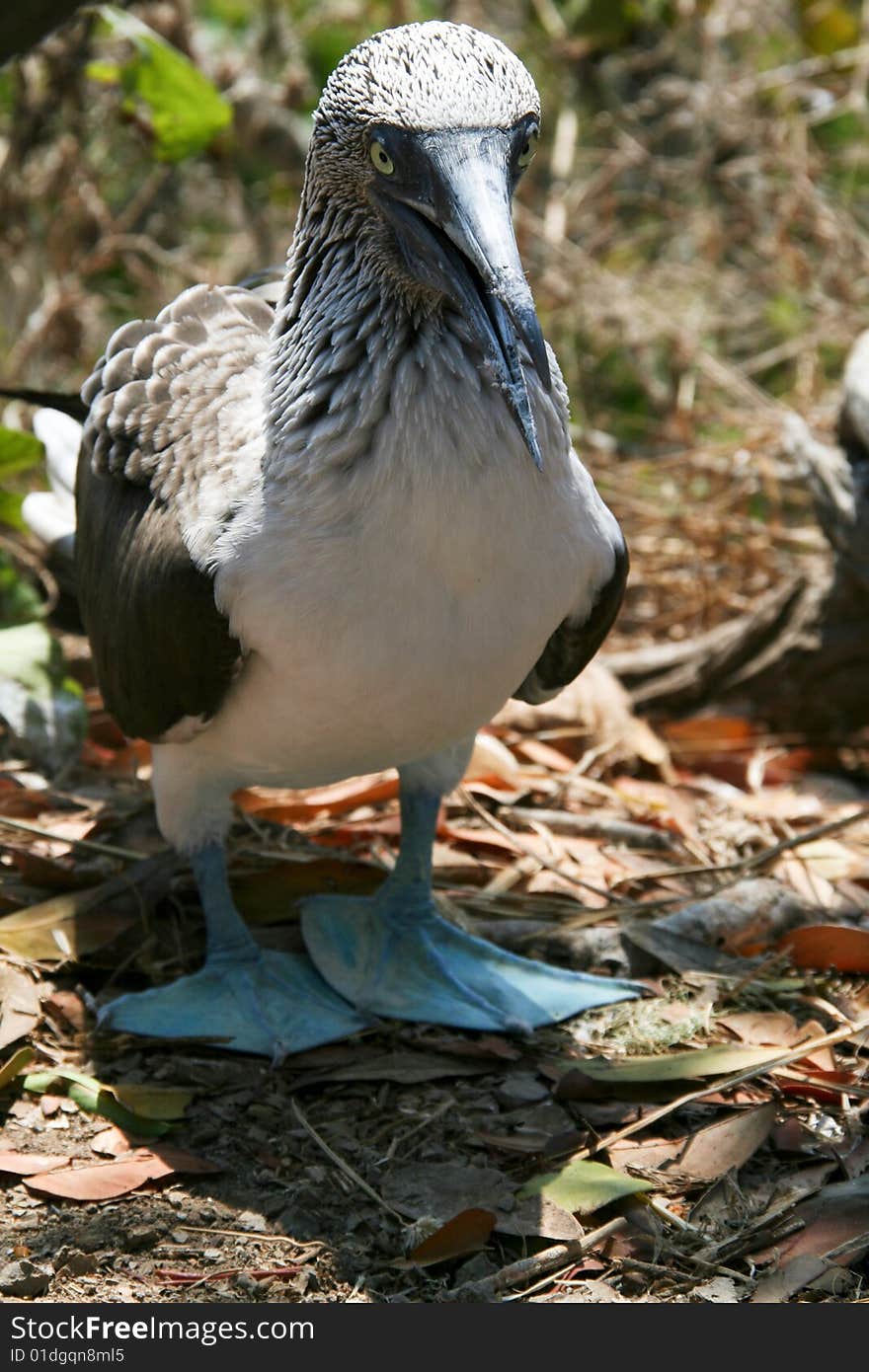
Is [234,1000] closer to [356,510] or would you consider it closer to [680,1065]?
[680,1065]

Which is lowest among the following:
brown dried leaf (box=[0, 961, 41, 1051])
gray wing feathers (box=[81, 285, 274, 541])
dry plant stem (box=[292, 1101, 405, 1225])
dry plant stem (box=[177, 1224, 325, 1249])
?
dry plant stem (box=[292, 1101, 405, 1225])

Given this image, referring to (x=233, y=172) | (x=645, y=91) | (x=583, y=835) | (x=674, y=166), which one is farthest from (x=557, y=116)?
(x=583, y=835)

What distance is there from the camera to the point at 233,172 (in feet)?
24.5

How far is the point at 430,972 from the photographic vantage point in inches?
147

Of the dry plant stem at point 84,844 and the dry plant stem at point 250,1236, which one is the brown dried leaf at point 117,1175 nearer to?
the dry plant stem at point 250,1236

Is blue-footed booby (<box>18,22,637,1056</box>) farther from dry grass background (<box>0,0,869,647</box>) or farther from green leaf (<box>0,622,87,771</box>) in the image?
dry grass background (<box>0,0,869,647</box>)

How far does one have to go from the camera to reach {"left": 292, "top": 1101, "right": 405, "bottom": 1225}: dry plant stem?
2.97 metres

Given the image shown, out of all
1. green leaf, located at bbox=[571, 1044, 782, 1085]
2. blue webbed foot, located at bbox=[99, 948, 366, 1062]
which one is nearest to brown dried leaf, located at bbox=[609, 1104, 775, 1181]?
green leaf, located at bbox=[571, 1044, 782, 1085]

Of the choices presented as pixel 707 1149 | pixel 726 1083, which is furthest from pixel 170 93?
pixel 707 1149

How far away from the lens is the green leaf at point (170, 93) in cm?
498

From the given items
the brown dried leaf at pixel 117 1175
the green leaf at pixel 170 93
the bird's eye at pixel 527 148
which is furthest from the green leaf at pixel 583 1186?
the green leaf at pixel 170 93

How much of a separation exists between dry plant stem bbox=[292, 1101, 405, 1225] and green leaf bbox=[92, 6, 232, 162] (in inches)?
136

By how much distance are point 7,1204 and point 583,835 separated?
6.91 ft

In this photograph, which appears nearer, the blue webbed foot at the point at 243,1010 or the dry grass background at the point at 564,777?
the dry grass background at the point at 564,777
